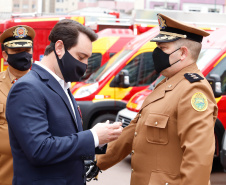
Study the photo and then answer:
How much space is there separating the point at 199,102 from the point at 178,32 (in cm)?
62

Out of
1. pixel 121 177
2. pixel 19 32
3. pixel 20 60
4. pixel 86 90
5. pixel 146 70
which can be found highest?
pixel 19 32

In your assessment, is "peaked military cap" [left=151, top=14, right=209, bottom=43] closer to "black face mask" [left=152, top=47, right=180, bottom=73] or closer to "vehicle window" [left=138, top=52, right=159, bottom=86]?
"black face mask" [left=152, top=47, right=180, bottom=73]

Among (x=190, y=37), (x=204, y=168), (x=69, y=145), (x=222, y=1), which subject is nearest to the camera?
(x=69, y=145)

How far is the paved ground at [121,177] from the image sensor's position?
7.23 m

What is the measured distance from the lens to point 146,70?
978 centimetres

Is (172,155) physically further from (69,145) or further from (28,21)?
(28,21)

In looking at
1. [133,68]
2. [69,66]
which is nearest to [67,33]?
[69,66]

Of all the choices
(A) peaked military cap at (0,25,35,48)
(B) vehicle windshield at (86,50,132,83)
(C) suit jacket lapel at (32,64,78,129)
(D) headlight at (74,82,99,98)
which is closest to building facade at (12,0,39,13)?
(B) vehicle windshield at (86,50,132,83)

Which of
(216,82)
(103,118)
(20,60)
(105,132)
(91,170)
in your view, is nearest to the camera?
(105,132)

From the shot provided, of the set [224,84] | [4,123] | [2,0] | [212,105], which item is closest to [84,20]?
[224,84]

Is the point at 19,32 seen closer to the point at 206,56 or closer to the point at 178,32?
the point at 178,32

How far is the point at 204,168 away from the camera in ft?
9.68

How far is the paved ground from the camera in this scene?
7.23m

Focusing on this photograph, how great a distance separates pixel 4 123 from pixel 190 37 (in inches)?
73.3
